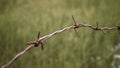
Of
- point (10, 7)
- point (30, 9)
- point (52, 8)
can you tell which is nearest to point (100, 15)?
point (52, 8)

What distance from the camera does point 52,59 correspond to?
2.51 metres

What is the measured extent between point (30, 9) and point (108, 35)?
853 millimetres

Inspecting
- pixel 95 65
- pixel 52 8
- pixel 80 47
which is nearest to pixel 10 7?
pixel 52 8

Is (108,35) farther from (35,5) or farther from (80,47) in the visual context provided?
(35,5)

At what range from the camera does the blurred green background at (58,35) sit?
8.09ft

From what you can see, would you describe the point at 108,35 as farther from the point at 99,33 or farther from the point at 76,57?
the point at 76,57

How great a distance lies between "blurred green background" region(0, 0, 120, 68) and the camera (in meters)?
2.46

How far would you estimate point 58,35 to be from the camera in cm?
279

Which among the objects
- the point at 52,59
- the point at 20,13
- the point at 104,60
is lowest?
the point at 104,60

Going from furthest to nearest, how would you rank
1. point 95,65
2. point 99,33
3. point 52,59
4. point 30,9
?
point 30,9
point 99,33
point 95,65
point 52,59

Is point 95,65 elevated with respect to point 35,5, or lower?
lower

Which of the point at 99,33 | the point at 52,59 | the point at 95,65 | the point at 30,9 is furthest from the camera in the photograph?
the point at 30,9

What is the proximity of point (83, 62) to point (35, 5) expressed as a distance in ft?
3.35

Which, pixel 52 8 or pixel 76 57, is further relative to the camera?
pixel 52 8
